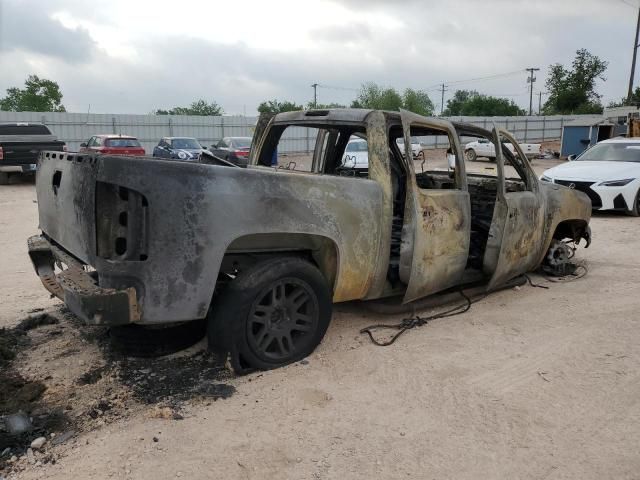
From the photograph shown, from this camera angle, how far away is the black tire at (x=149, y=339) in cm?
373

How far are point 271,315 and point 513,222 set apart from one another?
2622 mm

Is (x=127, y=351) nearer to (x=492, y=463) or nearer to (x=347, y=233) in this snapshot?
(x=347, y=233)

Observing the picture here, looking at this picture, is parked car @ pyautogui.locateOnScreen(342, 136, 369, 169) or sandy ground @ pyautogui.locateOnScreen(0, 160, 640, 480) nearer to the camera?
sandy ground @ pyautogui.locateOnScreen(0, 160, 640, 480)

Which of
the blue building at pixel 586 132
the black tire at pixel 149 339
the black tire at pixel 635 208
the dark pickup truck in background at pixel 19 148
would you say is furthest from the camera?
the blue building at pixel 586 132

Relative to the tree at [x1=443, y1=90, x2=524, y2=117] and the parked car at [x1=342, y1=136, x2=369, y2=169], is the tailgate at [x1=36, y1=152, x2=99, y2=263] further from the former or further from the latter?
the tree at [x1=443, y1=90, x2=524, y2=117]

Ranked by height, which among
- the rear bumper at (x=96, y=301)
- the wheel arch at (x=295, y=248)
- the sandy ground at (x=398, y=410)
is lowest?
the sandy ground at (x=398, y=410)

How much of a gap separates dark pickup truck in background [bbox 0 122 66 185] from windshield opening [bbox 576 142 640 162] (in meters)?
14.0

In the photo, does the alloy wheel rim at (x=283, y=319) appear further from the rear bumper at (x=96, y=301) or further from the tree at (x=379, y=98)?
the tree at (x=379, y=98)

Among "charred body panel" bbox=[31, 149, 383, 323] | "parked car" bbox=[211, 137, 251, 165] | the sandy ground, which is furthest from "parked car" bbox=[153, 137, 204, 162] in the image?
"charred body panel" bbox=[31, 149, 383, 323]

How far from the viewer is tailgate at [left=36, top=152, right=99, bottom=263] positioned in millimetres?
3021

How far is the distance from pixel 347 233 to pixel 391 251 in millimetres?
864

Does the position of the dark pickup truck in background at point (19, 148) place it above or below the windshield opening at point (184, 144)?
below

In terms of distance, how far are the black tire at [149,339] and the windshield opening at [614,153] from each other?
1108 centimetres

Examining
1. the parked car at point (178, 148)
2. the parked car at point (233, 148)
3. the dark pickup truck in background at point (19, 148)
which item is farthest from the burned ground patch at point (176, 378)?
the parked car at point (178, 148)
